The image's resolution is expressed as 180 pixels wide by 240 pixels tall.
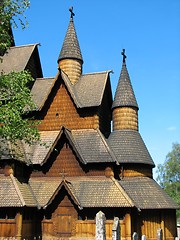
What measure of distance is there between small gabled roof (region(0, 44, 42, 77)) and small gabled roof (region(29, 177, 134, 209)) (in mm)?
8903

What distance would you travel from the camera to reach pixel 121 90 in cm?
2483

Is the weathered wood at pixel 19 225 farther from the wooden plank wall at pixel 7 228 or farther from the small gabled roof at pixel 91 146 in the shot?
the small gabled roof at pixel 91 146

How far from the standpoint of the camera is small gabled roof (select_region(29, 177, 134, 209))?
62.2 ft

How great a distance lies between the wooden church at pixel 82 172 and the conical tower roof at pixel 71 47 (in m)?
1.98

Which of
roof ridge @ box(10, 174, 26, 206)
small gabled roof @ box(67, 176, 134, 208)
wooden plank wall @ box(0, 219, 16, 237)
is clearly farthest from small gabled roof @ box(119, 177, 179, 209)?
wooden plank wall @ box(0, 219, 16, 237)

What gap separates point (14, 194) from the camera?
19297 mm

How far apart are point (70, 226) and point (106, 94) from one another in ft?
35.2

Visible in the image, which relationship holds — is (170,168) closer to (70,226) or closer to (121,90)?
(121,90)

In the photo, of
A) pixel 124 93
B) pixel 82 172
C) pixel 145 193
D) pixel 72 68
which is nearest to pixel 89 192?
pixel 82 172

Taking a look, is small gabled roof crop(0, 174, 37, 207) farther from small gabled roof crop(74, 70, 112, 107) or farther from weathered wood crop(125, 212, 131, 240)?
small gabled roof crop(74, 70, 112, 107)

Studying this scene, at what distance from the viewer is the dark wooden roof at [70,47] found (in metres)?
27.2

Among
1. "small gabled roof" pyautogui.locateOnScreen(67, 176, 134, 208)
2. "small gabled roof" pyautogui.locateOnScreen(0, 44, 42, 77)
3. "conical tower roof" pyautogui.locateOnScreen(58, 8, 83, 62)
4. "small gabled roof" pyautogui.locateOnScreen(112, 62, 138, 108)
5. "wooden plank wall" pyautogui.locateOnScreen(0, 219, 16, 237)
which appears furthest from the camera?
"conical tower roof" pyautogui.locateOnScreen(58, 8, 83, 62)

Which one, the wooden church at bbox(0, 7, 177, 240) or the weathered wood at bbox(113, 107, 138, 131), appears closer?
the wooden church at bbox(0, 7, 177, 240)

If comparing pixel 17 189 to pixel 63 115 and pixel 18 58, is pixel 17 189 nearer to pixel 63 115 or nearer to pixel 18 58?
pixel 63 115
